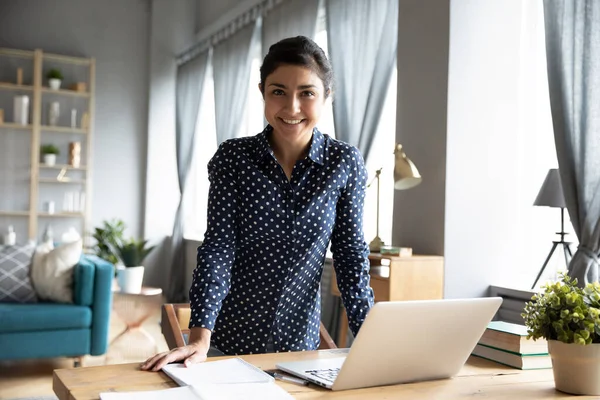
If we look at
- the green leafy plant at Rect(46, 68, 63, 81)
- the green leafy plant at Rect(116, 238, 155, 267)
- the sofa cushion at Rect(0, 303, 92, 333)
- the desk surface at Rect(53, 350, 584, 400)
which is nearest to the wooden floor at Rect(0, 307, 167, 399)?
the sofa cushion at Rect(0, 303, 92, 333)

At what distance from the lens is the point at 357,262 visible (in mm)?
1636

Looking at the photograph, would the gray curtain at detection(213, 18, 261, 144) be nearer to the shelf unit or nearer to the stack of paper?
the shelf unit

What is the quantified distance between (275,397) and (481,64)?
289 centimetres

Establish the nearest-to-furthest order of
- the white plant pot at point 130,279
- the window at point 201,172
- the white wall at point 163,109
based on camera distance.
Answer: the white plant pot at point 130,279, the window at point 201,172, the white wall at point 163,109

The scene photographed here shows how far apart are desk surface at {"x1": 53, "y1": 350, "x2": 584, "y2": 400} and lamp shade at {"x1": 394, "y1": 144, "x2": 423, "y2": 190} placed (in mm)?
2069

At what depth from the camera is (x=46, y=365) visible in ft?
14.4

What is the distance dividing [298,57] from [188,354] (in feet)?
2.23

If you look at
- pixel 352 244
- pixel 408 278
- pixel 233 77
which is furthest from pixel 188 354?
pixel 233 77

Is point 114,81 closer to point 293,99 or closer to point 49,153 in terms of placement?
point 49,153

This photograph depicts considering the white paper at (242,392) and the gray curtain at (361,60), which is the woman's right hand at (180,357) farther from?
the gray curtain at (361,60)

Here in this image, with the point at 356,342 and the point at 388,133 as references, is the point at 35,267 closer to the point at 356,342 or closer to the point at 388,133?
the point at 388,133

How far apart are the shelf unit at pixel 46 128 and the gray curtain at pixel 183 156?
98 cm

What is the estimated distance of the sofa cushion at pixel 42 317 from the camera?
4.02 meters

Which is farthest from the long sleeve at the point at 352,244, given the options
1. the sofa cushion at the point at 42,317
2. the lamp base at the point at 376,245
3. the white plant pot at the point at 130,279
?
the white plant pot at the point at 130,279
